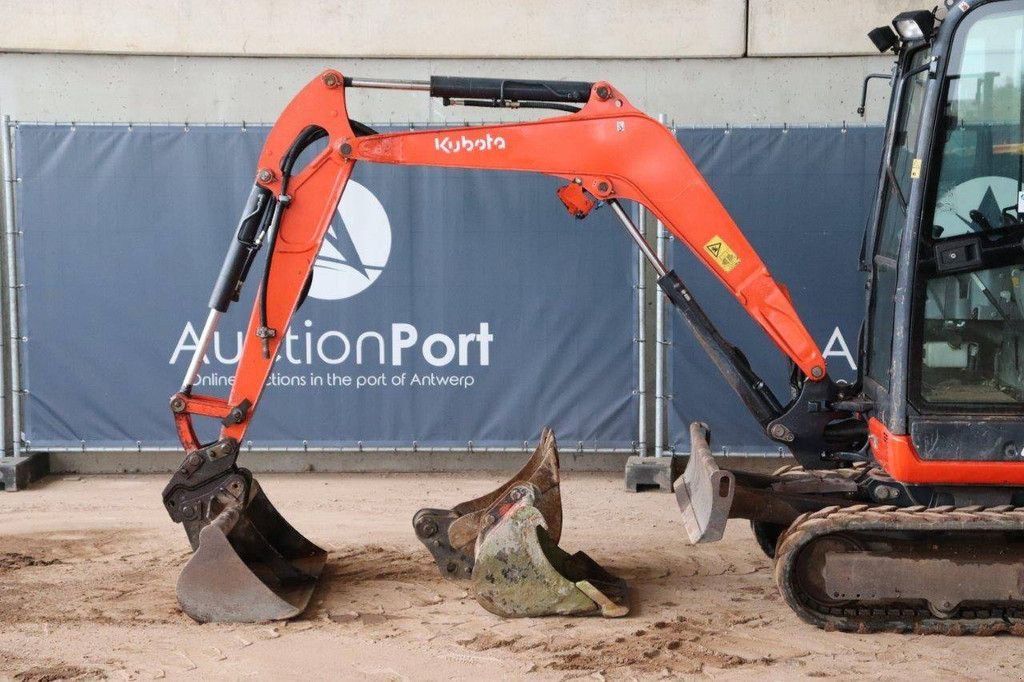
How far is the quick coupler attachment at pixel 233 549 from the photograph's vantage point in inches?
224

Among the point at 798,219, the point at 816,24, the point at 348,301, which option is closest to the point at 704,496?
the point at 798,219

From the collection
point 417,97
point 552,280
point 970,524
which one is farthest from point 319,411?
point 970,524

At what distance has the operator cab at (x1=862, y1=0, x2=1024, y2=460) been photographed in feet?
17.4

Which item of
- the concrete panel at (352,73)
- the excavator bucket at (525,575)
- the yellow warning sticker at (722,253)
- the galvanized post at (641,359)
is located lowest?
the excavator bucket at (525,575)

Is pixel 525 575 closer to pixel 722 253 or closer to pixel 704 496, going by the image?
pixel 704 496

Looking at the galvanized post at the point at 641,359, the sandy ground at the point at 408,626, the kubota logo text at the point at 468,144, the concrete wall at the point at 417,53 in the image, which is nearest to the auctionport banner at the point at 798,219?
the galvanized post at the point at 641,359

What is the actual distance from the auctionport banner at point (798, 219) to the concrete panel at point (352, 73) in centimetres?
71

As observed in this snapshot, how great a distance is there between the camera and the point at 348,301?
859 cm

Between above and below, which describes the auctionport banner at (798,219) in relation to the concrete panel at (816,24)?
below

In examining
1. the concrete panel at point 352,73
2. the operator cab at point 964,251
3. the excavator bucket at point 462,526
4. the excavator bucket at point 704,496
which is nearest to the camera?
the operator cab at point 964,251

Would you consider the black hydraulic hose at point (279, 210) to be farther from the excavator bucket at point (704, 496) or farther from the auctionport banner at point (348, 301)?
the auctionport banner at point (348, 301)

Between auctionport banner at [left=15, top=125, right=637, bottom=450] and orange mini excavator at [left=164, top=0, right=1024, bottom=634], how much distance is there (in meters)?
2.16

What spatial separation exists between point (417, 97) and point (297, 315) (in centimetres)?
191

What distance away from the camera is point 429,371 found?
340 inches
